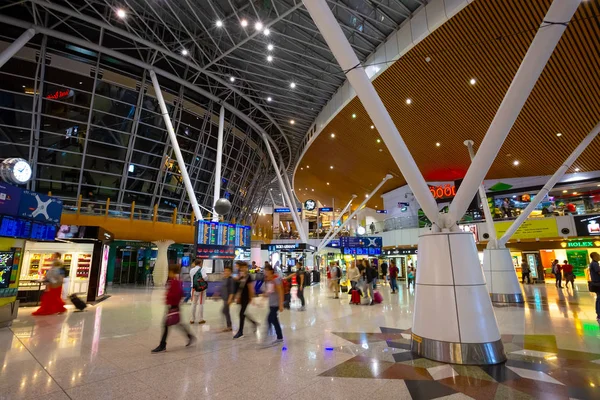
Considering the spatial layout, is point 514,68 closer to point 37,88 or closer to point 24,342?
point 24,342

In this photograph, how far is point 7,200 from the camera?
31.7 feet

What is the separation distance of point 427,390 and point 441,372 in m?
0.84

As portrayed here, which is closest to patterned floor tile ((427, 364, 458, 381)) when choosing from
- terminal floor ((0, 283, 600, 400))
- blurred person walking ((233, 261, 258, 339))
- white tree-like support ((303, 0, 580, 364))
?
terminal floor ((0, 283, 600, 400))

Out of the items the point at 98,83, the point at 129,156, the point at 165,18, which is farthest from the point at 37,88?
the point at 165,18

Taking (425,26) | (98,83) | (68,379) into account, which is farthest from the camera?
(98,83)

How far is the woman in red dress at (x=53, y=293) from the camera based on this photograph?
10227 millimetres

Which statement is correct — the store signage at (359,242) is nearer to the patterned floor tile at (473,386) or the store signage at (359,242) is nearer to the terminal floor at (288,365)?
the terminal floor at (288,365)

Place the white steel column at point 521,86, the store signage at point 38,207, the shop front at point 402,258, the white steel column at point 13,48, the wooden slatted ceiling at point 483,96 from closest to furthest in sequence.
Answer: the white steel column at point 521,86 < the wooden slatted ceiling at point 483,96 < the store signage at point 38,207 < the white steel column at point 13,48 < the shop front at point 402,258

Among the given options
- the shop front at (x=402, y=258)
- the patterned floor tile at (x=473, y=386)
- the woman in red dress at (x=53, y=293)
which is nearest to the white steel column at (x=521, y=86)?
the patterned floor tile at (x=473, y=386)

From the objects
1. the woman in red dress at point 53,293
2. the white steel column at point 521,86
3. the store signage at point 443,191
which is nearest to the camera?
the white steel column at point 521,86

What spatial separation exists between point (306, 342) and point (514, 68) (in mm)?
12398

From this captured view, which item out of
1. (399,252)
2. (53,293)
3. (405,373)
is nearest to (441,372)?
(405,373)

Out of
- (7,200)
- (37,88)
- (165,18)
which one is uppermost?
(165,18)

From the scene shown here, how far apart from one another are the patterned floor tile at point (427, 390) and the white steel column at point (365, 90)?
8.94 feet
